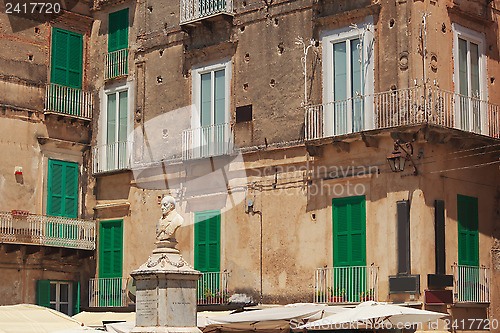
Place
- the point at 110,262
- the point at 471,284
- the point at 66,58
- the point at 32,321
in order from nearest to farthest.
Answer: the point at 32,321, the point at 471,284, the point at 110,262, the point at 66,58

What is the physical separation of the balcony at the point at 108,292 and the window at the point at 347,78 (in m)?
8.61

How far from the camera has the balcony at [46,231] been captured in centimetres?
2703

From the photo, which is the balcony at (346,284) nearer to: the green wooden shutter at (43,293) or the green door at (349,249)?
the green door at (349,249)

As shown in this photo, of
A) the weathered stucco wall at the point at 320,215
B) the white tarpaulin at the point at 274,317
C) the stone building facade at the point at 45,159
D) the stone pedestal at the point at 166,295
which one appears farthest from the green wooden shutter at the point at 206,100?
the stone pedestal at the point at 166,295

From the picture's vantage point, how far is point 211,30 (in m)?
27.0

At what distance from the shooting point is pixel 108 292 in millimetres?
28172

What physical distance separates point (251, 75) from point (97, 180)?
680cm

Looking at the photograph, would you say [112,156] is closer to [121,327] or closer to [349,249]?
[121,327]

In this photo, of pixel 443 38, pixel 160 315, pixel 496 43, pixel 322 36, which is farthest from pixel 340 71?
pixel 160 315

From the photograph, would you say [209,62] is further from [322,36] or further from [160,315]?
[160,315]

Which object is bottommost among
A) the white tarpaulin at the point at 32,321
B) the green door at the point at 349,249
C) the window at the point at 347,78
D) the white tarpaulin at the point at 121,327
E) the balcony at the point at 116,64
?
the white tarpaulin at the point at 121,327

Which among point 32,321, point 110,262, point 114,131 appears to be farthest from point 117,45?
point 32,321

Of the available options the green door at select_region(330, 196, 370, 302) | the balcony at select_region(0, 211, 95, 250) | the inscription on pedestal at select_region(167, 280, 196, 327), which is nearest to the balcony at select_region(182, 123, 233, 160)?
the green door at select_region(330, 196, 370, 302)

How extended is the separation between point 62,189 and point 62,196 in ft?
0.76
